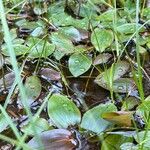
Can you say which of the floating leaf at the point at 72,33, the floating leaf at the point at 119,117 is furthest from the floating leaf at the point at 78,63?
the floating leaf at the point at 119,117

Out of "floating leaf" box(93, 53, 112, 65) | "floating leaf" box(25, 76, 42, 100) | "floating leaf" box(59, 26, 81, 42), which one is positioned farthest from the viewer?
"floating leaf" box(59, 26, 81, 42)

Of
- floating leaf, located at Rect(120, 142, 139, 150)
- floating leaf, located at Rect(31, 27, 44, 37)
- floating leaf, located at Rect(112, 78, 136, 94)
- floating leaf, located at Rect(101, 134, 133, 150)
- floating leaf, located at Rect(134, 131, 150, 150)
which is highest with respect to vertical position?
floating leaf, located at Rect(31, 27, 44, 37)

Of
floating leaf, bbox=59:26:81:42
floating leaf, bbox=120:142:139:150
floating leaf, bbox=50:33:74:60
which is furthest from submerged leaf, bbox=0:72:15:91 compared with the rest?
floating leaf, bbox=120:142:139:150

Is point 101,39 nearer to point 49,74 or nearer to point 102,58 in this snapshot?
point 102,58

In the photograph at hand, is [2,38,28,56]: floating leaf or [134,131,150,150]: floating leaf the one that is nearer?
[134,131,150,150]: floating leaf

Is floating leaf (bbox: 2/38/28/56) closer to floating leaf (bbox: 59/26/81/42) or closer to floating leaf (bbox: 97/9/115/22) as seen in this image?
floating leaf (bbox: 59/26/81/42)

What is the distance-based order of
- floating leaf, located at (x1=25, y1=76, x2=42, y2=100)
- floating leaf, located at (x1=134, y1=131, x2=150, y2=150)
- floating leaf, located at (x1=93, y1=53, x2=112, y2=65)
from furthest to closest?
1. floating leaf, located at (x1=93, y1=53, x2=112, y2=65)
2. floating leaf, located at (x1=25, y1=76, x2=42, y2=100)
3. floating leaf, located at (x1=134, y1=131, x2=150, y2=150)

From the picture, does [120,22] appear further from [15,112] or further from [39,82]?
[15,112]

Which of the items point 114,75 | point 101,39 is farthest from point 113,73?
point 101,39
